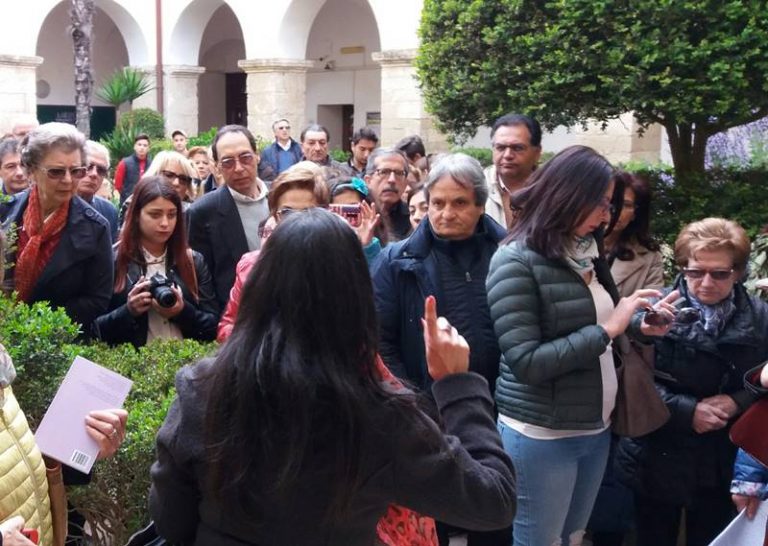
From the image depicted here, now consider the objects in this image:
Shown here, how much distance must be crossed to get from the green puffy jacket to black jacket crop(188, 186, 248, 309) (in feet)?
6.14

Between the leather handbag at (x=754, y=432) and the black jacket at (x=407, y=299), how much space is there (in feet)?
3.22

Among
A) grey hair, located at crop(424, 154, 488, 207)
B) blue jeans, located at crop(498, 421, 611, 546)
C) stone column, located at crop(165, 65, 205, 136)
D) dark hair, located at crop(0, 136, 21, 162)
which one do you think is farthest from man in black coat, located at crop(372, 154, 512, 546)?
stone column, located at crop(165, 65, 205, 136)

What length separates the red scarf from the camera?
434cm

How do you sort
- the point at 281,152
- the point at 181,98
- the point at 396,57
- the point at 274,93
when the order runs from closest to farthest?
the point at 281,152
the point at 396,57
the point at 274,93
the point at 181,98

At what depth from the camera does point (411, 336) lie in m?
4.09

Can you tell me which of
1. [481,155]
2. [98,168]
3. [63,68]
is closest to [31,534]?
[98,168]

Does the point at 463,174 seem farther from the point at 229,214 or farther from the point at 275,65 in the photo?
the point at 275,65

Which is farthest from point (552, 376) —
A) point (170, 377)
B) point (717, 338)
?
point (170, 377)

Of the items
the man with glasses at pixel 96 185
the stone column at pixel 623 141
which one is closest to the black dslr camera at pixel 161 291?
the man with glasses at pixel 96 185

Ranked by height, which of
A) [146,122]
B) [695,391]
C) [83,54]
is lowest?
[695,391]

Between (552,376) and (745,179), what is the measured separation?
11.7ft

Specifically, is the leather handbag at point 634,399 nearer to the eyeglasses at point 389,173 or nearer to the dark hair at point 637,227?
the dark hair at point 637,227

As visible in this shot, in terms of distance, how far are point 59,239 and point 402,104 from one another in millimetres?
13321

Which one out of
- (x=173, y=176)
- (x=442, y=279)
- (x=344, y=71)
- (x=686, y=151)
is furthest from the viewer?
(x=344, y=71)
